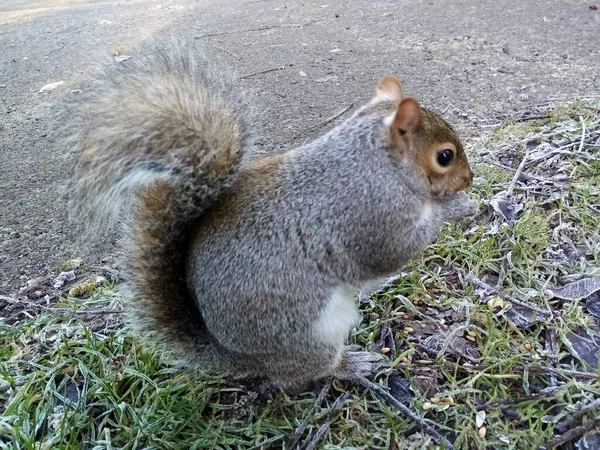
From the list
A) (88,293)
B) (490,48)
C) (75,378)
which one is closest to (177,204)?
(75,378)

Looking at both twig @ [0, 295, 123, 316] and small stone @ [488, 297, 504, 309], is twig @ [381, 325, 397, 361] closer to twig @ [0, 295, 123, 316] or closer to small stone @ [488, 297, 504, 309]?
small stone @ [488, 297, 504, 309]

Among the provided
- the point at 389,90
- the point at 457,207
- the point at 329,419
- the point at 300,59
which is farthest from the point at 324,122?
the point at 329,419

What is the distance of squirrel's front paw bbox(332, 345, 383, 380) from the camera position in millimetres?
1348

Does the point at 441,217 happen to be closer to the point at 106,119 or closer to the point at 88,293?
the point at 106,119

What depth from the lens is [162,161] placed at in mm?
1063

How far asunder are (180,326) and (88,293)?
2.15ft

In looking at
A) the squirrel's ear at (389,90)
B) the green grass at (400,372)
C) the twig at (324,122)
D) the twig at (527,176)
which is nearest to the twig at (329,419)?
the green grass at (400,372)

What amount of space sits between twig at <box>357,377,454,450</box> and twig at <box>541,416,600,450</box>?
0.19 metres

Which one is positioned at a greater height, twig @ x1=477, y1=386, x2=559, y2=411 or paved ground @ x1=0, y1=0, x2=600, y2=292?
paved ground @ x1=0, y1=0, x2=600, y2=292

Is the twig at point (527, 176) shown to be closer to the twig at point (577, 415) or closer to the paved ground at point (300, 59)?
the paved ground at point (300, 59)

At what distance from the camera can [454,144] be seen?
52.8 inches

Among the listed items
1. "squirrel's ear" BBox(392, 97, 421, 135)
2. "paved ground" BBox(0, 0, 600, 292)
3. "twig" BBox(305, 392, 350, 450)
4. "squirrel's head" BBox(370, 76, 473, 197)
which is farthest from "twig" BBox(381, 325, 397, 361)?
"paved ground" BBox(0, 0, 600, 292)

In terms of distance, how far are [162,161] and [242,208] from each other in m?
0.21

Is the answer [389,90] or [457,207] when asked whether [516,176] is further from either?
[389,90]
